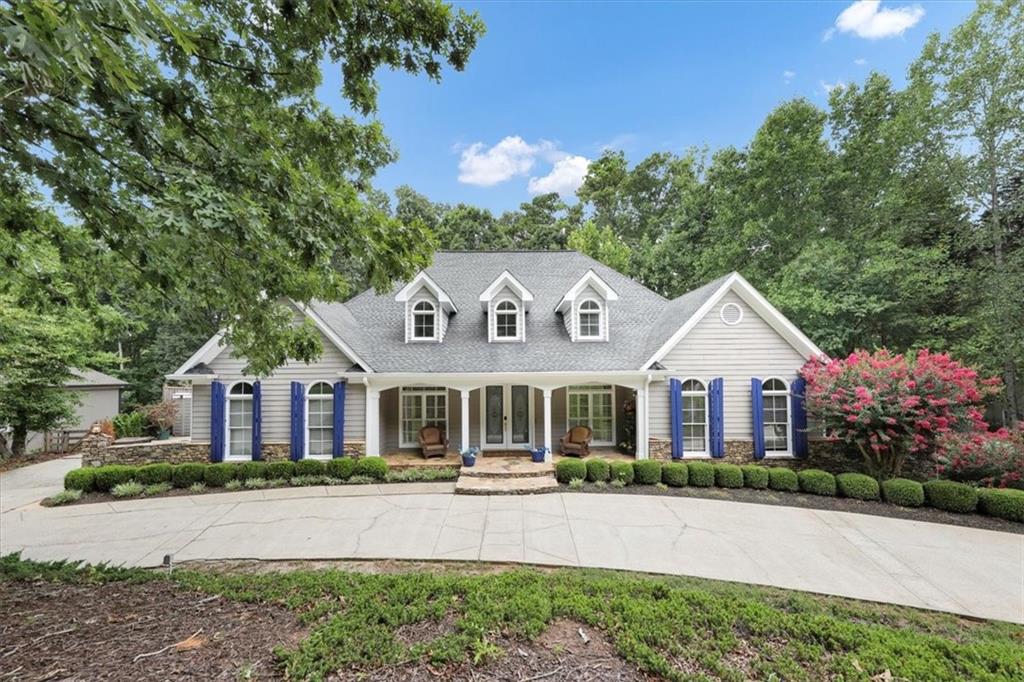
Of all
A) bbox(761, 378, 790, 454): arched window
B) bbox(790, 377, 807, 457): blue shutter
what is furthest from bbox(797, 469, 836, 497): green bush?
bbox(761, 378, 790, 454): arched window

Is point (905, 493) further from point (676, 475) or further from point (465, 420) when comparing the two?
point (465, 420)

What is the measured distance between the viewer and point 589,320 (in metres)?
12.6

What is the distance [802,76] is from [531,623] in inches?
737

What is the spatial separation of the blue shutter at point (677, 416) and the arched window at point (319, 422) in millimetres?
8907

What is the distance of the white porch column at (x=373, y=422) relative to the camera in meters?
10.8

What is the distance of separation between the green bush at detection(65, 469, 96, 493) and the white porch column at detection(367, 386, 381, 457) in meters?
5.84

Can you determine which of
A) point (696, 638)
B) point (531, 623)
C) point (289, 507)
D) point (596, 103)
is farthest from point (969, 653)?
point (596, 103)

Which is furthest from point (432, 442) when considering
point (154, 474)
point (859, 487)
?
point (859, 487)

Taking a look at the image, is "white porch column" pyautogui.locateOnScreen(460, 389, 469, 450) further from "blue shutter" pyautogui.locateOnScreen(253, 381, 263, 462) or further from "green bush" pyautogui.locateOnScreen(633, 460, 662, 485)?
"blue shutter" pyautogui.locateOnScreen(253, 381, 263, 462)

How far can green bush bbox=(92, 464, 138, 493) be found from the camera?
30.2ft

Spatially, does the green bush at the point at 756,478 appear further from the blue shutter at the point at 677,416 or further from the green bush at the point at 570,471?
the green bush at the point at 570,471

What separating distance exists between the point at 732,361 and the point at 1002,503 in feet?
17.2

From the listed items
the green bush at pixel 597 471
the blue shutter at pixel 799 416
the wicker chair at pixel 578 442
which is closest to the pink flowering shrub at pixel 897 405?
the blue shutter at pixel 799 416

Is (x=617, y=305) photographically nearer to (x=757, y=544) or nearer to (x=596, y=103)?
(x=596, y=103)
